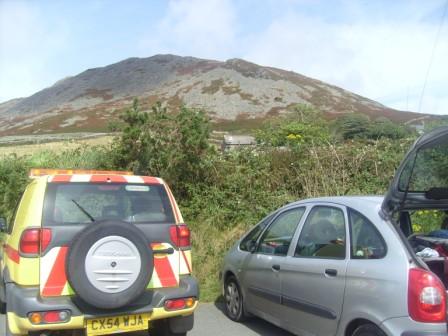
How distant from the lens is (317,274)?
5066mm

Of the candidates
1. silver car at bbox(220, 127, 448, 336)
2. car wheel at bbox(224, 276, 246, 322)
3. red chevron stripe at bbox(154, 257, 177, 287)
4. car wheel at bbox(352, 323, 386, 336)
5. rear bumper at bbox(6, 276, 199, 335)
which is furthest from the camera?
car wheel at bbox(224, 276, 246, 322)

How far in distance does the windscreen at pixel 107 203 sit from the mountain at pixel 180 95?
268 feet

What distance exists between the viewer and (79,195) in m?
5.23

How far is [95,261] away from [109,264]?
0.12m

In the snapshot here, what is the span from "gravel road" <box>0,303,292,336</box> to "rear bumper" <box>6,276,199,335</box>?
1.38 m

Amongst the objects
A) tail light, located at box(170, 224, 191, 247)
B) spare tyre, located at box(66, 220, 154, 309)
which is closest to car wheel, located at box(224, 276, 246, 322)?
tail light, located at box(170, 224, 191, 247)

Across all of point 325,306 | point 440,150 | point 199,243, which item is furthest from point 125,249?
point 199,243

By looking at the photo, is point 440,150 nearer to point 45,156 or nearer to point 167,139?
point 167,139

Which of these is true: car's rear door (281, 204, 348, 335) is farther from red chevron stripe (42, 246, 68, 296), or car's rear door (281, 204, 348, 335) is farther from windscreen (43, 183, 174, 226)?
red chevron stripe (42, 246, 68, 296)

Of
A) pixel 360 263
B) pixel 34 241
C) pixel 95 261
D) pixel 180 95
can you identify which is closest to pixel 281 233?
pixel 360 263

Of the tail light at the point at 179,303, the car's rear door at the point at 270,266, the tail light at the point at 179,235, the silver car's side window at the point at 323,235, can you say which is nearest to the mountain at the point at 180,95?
the car's rear door at the point at 270,266

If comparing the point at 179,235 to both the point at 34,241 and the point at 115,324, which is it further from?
the point at 34,241

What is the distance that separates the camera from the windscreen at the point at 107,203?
508cm

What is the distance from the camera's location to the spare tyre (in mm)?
4641
